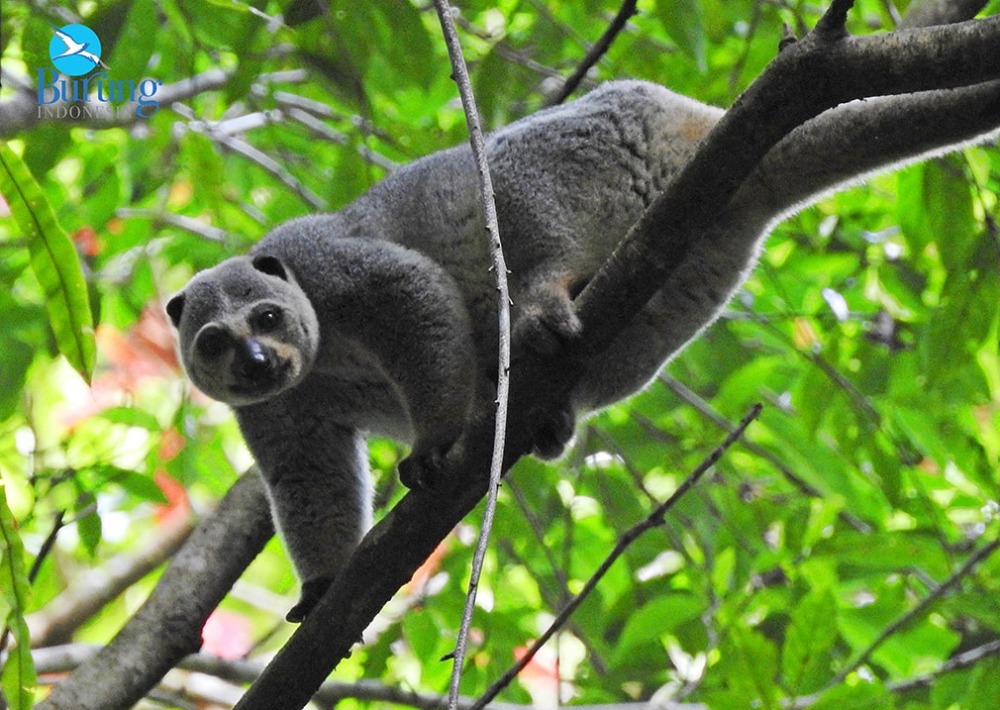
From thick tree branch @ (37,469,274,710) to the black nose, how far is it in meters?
0.76

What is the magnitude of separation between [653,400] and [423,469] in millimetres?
2467

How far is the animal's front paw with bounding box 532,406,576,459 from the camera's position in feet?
15.1

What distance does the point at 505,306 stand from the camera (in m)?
2.65

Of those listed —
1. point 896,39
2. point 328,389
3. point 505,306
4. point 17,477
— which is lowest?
point 17,477

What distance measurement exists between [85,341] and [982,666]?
3.75 meters

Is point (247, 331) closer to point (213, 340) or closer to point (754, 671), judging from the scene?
point (213, 340)

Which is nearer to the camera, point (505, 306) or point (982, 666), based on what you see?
point (505, 306)

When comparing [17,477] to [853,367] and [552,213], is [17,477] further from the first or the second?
[853,367]

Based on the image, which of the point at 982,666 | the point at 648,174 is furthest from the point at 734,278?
the point at 982,666

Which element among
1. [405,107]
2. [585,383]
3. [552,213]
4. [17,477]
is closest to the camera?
[552,213]

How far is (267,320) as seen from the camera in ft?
15.2

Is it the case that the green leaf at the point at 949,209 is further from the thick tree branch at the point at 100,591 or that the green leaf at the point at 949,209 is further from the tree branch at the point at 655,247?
the thick tree branch at the point at 100,591

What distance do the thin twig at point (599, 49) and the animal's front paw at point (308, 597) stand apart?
8.87 feet

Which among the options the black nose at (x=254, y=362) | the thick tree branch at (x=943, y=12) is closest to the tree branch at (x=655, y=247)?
the black nose at (x=254, y=362)
